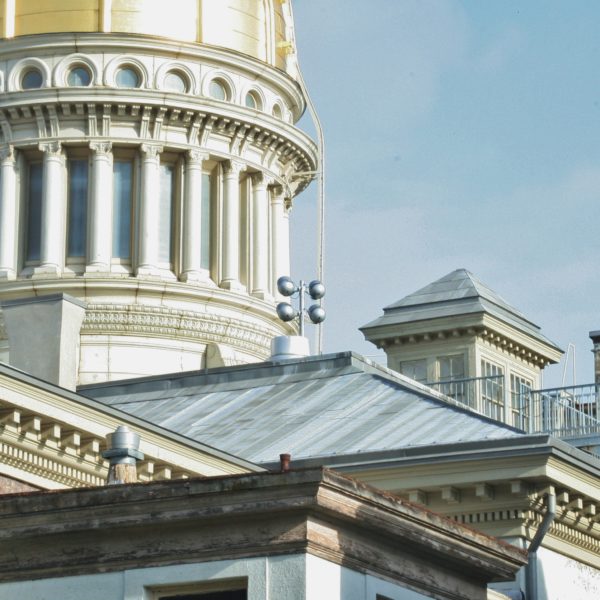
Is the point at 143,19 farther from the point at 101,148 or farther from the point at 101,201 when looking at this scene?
the point at 101,201

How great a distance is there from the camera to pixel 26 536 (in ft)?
72.2

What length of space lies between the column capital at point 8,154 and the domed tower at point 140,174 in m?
0.05

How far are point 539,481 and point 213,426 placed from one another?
302 inches

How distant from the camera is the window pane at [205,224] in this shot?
61.1 metres

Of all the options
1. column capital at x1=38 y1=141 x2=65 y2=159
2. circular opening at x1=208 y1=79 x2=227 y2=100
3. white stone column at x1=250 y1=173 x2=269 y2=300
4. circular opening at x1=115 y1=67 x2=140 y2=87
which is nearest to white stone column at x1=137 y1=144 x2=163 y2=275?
circular opening at x1=115 y1=67 x2=140 y2=87

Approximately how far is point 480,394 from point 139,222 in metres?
9.45

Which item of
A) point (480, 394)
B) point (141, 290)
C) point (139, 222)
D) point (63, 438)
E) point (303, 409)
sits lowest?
point (63, 438)

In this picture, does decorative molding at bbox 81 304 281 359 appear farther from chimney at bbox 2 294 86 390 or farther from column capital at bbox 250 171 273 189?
chimney at bbox 2 294 86 390

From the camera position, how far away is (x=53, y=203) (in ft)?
198

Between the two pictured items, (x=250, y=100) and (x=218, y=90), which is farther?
(x=250, y=100)

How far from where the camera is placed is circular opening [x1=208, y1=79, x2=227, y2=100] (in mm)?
61716

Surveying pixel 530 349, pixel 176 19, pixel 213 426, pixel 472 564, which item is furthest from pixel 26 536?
pixel 530 349

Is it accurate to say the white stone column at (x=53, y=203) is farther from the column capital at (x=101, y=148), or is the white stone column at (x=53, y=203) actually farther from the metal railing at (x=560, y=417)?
the metal railing at (x=560, y=417)

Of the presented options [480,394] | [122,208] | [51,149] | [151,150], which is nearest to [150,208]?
[122,208]
